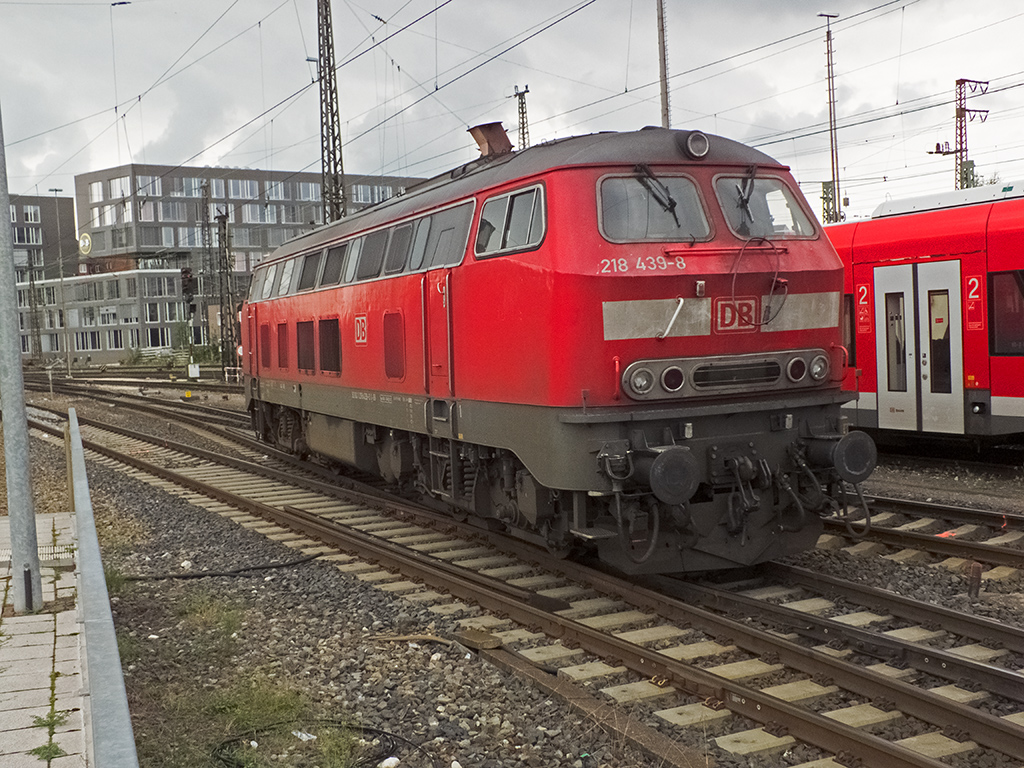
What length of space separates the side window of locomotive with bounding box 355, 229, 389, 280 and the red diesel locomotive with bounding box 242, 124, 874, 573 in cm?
183

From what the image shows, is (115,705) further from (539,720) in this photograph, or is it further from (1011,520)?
(1011,520)

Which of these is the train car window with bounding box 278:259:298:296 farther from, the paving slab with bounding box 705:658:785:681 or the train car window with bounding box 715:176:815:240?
the paving slab with bounding box 705:658:785:681

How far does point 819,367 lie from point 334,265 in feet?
22.0

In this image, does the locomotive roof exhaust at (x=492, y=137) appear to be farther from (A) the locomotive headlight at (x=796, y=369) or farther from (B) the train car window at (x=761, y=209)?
(A) the locomotive headlight at (x=796, y=369)

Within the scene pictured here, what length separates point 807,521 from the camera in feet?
25.0

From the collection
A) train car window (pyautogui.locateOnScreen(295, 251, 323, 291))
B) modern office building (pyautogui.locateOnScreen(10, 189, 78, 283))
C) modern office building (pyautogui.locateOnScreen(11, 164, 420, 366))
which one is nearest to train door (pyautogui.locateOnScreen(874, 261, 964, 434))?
train car window (pyautogui.locateOnScreen(295, 251, 323, 291))

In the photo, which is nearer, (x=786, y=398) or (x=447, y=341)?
(x=786, y=398)

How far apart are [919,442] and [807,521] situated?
9460 millimetres

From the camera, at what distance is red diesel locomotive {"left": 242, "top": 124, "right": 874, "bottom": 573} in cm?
701

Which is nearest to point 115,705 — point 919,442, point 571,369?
point 571,369

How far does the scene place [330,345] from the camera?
488 inches

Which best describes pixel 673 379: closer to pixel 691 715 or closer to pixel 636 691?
pixel 636 691

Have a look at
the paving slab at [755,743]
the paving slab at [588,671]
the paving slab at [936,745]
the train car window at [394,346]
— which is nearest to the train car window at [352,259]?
the train car window at [394,346]

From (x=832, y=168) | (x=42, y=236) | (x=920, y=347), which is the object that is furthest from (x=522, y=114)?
(x=42, y=236)
